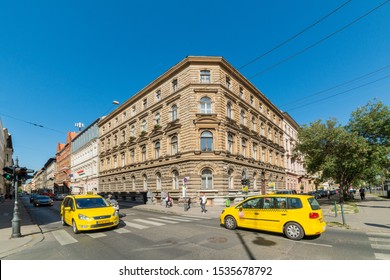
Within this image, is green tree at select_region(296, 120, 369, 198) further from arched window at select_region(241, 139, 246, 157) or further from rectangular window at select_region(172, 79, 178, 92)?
rectangular window at select_region(172, 79, 178, 92)

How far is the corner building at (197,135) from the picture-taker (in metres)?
23.8

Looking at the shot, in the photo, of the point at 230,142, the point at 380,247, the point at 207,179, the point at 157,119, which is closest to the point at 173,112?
the point at 157,119

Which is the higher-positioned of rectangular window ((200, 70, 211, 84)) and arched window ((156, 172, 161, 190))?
rectangular window ((200, 70, 211, 84))

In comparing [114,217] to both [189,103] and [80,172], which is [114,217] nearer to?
[189,103]

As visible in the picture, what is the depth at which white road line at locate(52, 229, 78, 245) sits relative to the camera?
8.62 m

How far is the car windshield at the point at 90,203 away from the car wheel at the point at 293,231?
8.30 metres

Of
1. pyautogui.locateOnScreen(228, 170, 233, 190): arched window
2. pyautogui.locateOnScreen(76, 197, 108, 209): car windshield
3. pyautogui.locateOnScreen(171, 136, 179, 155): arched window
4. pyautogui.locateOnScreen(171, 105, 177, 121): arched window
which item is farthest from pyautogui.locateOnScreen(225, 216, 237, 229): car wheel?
pyautogui.locateOnScreen(171, 105, 177, 121): arched window

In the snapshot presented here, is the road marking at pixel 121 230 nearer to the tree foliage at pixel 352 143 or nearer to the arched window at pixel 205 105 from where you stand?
the arched window at pixel 205 105

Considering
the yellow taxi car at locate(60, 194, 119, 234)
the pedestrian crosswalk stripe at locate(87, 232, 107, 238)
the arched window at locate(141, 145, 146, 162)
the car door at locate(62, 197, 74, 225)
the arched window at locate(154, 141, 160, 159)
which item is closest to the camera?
the pedestrian crosswalk stripe at locate(87, 232, 107, 238)

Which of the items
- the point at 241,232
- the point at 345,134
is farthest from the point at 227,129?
the point at 241,232

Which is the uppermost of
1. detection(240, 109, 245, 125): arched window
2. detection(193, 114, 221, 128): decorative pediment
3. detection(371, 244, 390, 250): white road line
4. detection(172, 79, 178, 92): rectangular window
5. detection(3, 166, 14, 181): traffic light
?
detection(172, 79, 178, 92): rectangular window

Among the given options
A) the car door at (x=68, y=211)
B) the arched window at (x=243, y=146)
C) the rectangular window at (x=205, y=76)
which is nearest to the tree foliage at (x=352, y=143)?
A: the arched window at (x=243, y=146)

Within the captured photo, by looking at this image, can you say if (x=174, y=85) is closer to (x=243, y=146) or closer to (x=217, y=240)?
(x=243, y=146)

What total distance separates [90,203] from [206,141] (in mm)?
15138
